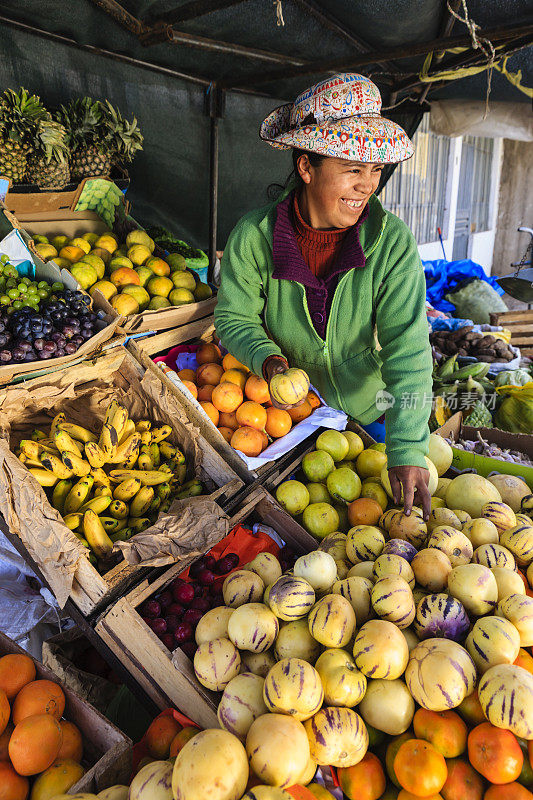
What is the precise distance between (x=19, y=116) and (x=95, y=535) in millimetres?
2576

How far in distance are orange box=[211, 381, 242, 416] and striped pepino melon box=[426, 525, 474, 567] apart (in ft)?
3.72

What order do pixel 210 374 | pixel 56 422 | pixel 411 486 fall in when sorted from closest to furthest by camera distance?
pixel 411 486
pixel 56 422
pixel 210 374

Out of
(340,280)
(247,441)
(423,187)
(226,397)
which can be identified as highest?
(340,280)

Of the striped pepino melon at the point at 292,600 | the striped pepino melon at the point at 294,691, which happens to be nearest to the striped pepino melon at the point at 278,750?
the striped pepino melon at the point at 294,691

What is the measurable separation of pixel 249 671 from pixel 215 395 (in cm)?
133

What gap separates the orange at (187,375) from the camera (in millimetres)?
2721

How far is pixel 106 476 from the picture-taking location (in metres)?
2.06

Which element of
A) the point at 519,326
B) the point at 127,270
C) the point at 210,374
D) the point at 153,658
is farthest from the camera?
the point at 519,326

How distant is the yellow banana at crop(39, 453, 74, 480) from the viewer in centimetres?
192

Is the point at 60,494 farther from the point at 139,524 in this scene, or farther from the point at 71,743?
the point at 71,743

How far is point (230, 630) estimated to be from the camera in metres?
1.39

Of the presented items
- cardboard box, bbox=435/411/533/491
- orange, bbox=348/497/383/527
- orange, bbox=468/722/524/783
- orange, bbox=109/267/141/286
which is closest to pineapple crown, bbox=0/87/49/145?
orange, bbox=109/267/141/286

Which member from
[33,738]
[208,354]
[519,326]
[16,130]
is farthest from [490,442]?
[519,326]

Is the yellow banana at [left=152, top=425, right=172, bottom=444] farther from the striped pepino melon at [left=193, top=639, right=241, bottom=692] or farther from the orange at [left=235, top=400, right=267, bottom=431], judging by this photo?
the striped pepino melon at [left=193, top=639, right=241, bottom=692]
